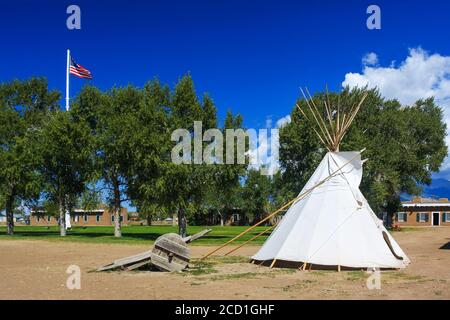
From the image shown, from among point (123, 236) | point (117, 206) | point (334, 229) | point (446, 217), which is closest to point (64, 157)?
point (117, 206)

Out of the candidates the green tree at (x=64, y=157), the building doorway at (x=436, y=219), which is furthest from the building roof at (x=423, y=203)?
the green tree at (x=64, y=157)

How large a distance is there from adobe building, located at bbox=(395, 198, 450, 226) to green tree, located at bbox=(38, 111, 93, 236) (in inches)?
1952

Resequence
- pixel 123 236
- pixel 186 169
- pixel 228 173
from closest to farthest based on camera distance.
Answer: pixel 186 169 → pixel 228 173 → pixel 123 236

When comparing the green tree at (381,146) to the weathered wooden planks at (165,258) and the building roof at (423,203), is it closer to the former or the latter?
the building roof at (423,203)

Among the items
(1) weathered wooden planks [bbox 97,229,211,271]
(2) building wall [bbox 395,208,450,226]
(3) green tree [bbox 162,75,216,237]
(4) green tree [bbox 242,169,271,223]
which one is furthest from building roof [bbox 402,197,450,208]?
(1) weathered wooden planks [bbox 97,229,211,271]

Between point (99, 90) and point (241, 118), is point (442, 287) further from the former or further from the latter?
point (99, 90)

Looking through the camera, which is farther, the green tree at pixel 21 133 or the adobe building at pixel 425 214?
the adobe building at pixel 425 214

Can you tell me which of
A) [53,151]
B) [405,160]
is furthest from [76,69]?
[405,160]

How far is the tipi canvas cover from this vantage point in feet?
53.1

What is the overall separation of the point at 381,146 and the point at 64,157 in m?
29.1

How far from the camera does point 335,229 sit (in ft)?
54.5

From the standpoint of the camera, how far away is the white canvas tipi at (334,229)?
637 inches

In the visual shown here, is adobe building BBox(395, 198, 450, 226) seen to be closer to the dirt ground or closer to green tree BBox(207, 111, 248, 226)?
green tree BBox(207, 111, 248, 226)

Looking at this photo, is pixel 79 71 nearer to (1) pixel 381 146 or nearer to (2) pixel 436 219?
(1) pixel 381 146
